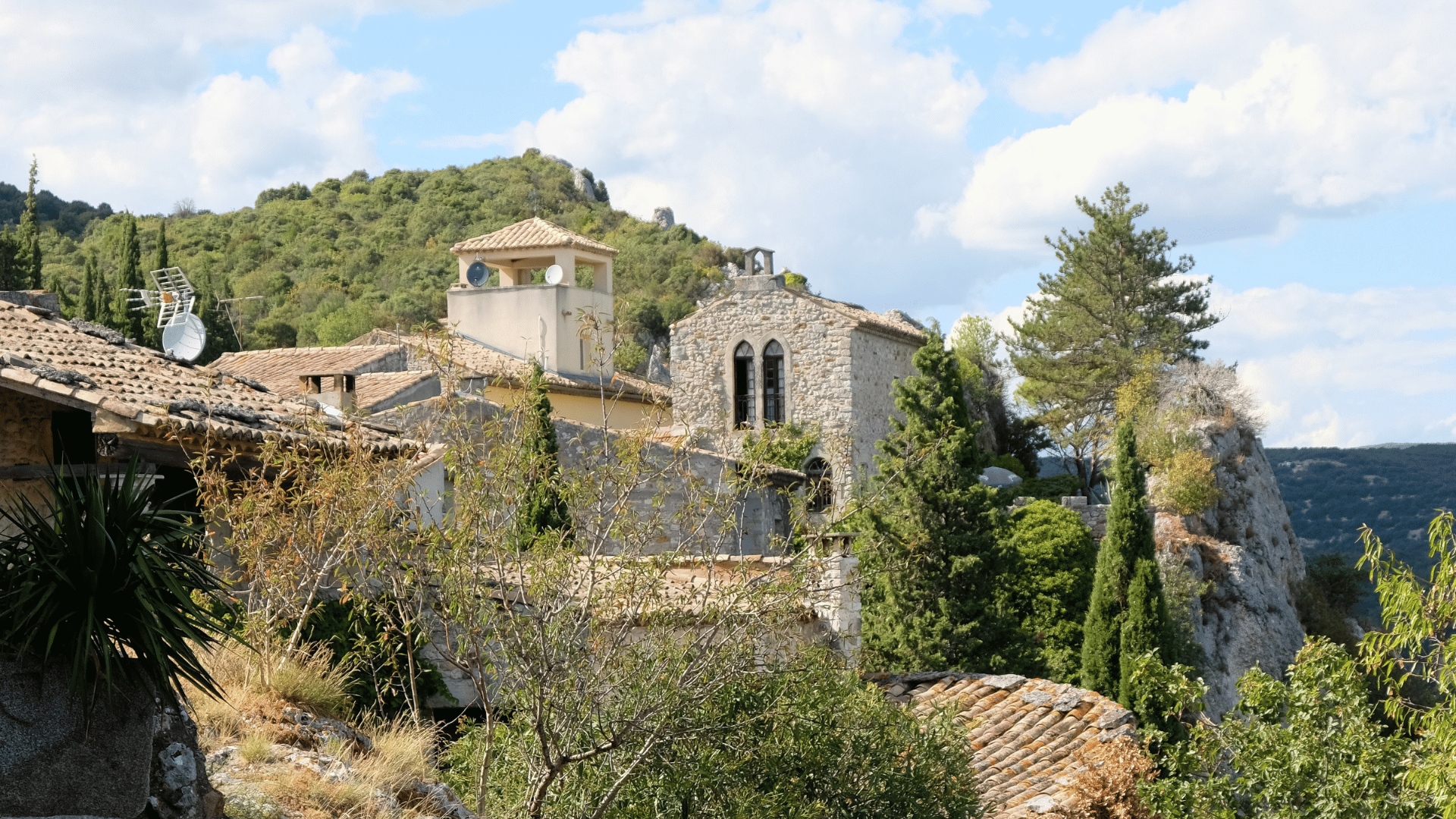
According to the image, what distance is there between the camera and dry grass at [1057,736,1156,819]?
1085 centimetres

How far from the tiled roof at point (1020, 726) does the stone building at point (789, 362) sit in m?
17.1

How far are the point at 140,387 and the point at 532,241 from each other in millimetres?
23977

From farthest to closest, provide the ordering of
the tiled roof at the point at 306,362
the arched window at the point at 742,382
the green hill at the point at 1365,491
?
the green hill at the point at 1365,491 → the arched window at the point at 742,382 → the tiled roof at the point at 306,362

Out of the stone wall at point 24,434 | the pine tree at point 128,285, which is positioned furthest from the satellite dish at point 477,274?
the stone wall at point 24,434

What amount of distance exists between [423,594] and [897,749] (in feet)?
11.5

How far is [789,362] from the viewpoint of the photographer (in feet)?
110

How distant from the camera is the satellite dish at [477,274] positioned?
35.2 m

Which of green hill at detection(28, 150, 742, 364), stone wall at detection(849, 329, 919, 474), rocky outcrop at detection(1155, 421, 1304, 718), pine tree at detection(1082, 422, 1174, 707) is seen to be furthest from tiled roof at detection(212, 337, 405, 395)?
rocky outcrop at detection(1155, 421, 1304, 718)

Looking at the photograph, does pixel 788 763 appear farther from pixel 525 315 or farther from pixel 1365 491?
pixel 1365 491

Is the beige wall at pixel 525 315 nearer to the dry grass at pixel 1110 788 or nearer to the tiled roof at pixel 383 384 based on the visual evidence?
the tiled roof at pixel 383 384

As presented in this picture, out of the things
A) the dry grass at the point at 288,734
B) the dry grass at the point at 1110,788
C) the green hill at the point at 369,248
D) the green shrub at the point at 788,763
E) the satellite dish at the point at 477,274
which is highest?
the green hill at the point at 369,248

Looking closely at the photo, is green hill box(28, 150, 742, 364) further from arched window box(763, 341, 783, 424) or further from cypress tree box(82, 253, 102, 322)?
arched window box(763, 341, 783, 424)

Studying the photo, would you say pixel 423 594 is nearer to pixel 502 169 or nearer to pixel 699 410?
pixel 699 410

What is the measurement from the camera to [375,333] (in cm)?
3200
